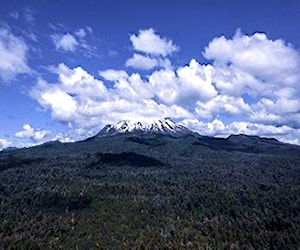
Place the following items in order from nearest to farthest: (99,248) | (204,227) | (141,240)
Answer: (99,248), (141,240), (204,227)

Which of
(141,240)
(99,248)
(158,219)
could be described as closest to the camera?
(99,248)

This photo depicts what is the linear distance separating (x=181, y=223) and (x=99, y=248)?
49.3 metres

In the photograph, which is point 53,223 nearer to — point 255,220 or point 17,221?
point 17,221

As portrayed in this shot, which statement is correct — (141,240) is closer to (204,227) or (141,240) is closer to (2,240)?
(204,227)

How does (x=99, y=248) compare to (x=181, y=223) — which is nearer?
(x=99, y=248)

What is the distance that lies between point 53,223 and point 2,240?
111ft

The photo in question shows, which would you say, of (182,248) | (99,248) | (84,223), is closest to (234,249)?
(182,248)

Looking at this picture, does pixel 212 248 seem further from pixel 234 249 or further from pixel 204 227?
pixel 204 227

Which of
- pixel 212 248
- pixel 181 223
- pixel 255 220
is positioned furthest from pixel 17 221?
pixel 255 220

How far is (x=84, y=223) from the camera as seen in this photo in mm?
191750

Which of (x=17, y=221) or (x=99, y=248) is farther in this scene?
(x=17, y=221)

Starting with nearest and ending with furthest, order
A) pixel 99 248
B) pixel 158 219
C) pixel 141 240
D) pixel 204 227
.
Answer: pixel 99 248 < pixel 141 240 < pixel 204 227 < pixel 158 219

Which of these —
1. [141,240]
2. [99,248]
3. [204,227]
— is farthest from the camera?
[204,227]

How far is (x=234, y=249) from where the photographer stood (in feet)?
535
